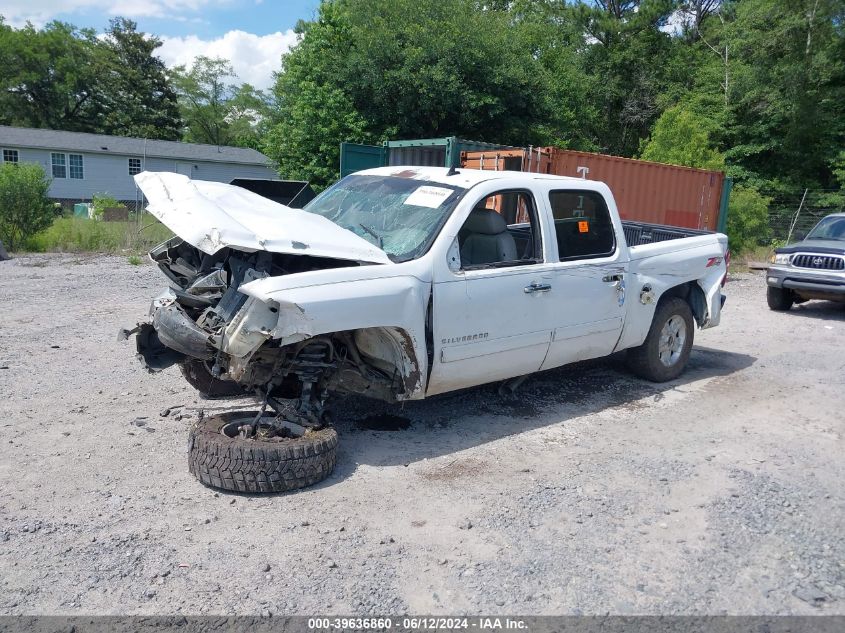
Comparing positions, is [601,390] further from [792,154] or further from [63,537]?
[792,154]

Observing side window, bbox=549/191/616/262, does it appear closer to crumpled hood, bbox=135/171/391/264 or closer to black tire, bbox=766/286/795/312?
crumpled hood, bbox=135/171/391/264

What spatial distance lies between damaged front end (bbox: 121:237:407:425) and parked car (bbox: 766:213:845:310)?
9257 mm

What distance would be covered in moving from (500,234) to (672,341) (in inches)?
106

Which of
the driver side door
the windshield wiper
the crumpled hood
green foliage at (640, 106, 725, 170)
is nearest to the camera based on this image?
the crumpled hood

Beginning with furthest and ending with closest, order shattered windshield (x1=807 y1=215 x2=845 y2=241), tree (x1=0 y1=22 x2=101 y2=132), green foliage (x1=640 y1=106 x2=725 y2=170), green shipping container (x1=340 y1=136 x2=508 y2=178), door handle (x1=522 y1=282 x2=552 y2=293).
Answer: tree (x1=0 y1=22 x2=101 y2=132)
green foliage (x1=640 y1=106 x2=725 y2=170)
green shipping container (x1=340 y1=136 x2=508 y2=178)
shattered windshield (x1=807 y1=215 x2=845 y2=241)
door handle (x1=522 y1=282 x2=552 y2=293)

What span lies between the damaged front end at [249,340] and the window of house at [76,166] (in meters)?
35.4

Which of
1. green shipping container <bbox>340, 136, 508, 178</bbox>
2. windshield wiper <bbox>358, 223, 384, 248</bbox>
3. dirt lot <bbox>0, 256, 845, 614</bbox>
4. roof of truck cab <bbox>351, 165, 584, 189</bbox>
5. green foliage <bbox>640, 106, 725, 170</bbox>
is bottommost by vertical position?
dirt lot <bbox>0, 256, 845, 614</bbox>

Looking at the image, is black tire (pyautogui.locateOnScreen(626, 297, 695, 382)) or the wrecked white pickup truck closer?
the wrecked white pickup truck

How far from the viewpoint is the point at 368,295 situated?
4.50 metres

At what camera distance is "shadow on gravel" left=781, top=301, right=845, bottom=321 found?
11992mm

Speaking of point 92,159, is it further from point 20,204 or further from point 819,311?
point 819,311

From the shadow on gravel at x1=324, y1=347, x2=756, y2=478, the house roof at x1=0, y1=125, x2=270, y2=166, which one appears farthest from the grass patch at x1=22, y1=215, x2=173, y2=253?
the house roof at x1=0, y1=125, x2=270, y2=166

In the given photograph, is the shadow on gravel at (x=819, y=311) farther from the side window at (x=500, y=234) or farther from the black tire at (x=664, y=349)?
the side window at (x=500, y=234)

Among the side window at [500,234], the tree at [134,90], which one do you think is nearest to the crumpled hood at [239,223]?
the side window at [500,234]
